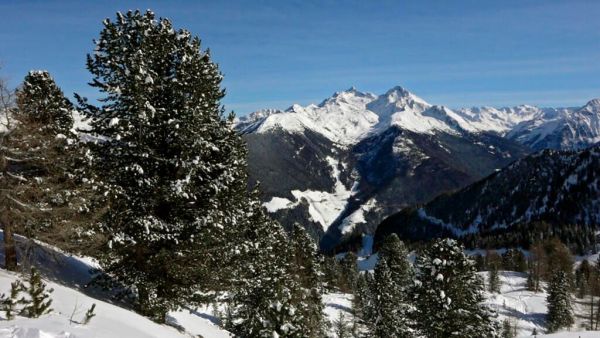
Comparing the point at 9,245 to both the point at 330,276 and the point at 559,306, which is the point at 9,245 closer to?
the point at 330,276

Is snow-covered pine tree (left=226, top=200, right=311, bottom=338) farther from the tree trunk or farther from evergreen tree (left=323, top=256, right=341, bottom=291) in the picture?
evergreen tree (left=323, top=256, right=341, bottom=291)

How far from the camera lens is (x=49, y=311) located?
13070 mm

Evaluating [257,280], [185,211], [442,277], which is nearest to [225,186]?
[185,211]

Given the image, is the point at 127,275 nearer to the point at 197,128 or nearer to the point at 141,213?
the point at 141,213

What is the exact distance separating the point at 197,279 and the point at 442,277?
2113 centimetres

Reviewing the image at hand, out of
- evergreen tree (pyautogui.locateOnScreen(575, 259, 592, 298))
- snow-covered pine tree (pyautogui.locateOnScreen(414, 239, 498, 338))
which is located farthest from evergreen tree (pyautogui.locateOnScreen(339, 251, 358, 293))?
snow-covered pine tree (pyautogui.locateOnScreen(414, 239, 498, 338))

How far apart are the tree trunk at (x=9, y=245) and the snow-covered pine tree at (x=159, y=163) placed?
130 inches

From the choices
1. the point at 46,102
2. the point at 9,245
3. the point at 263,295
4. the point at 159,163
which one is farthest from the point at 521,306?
the point at 9,245

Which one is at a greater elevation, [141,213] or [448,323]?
[141,213]

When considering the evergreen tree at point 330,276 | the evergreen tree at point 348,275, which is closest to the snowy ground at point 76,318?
the evergreen tree at point 330,276

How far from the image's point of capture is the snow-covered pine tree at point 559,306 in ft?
275

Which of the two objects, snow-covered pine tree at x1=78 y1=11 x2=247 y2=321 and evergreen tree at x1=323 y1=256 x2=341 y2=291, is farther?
evergreen tree at x1=323 y1=256 x2=341 y2=291

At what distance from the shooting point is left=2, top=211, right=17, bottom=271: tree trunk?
17812mm

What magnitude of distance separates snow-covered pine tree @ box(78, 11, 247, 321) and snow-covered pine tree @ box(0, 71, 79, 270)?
4.18 feet
